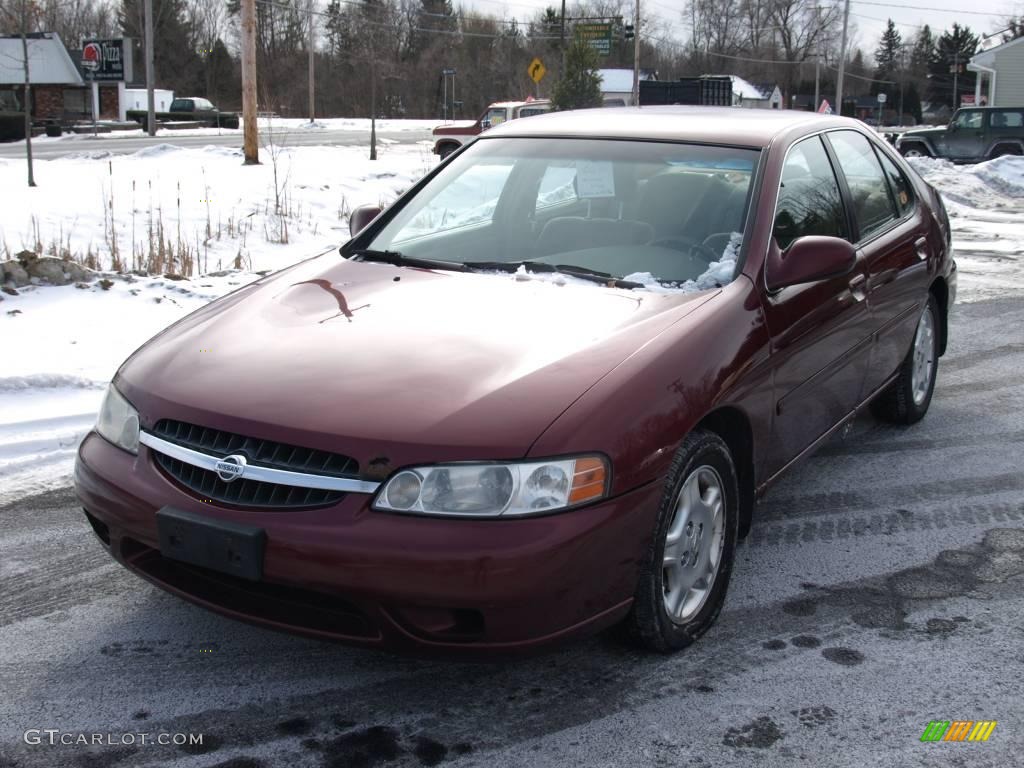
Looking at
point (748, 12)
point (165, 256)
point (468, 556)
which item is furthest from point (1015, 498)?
point (748, 12)

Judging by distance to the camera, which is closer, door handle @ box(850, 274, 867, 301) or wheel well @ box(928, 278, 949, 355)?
door handle @ box(850, 274, 867, 301)

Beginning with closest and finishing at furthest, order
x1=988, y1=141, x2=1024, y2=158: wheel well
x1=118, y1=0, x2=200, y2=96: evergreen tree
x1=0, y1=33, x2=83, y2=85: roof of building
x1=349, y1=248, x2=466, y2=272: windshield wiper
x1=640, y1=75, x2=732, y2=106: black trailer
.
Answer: x1=349, y1=248, x2=466, y2=272: windshield wiper → x1=988, y1=141, x2=1024, y2=158: wheel well → x1=640, y1=75, x2=732, y2=106: black trailer → x1=0, y1=33, x2=83, y2=85: roof of building → x1=118, y1=0, x2=200, y2=96: evergreen tree

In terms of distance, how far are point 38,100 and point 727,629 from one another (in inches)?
2191

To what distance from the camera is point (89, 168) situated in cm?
1683

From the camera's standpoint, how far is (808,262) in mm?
3562

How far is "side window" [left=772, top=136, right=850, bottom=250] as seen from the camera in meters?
3.89

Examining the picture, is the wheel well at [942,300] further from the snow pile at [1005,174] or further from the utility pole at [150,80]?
the utility pole at [150,80]

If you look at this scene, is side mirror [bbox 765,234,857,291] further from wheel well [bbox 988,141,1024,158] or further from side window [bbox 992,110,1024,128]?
side window [bbox 992,110,1024,128]

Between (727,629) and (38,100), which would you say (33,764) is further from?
(38,100)

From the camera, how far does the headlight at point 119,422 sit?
119 inches

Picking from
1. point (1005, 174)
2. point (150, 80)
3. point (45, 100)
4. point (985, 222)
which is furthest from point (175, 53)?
point (985, 222)

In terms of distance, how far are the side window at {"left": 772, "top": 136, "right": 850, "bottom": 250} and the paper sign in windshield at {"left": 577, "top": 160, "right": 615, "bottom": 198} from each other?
0.62 meters

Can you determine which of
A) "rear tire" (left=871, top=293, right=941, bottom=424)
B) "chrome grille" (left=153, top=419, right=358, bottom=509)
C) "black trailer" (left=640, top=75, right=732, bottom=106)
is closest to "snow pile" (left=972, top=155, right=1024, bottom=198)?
"black trailer" (left=640, top=75, right=732, bottom=106)

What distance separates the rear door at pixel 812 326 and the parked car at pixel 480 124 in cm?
1902
